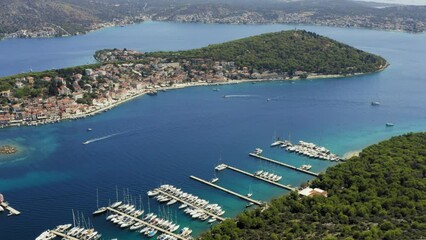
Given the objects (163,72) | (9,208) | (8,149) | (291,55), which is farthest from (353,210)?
(291,55)

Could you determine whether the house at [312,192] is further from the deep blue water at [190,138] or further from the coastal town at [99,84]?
the coastal town at [99,84]

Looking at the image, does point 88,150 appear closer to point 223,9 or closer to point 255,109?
point 255,109

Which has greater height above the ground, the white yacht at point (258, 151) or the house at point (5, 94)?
the house at point (5, 94)

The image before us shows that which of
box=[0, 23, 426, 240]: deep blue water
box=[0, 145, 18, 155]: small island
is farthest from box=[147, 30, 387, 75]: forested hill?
box=[0, 145, 18, 155]: small island

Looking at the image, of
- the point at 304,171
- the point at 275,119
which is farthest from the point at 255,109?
the point at 304,171

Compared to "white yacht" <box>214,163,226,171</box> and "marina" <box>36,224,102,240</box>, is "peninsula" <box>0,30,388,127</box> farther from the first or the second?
"marina" <box>36,224,102,240</box>

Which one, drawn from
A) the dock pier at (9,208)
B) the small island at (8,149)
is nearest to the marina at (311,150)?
the dock pier at (9,208)

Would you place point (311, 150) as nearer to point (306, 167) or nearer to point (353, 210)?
point (306, 167)
